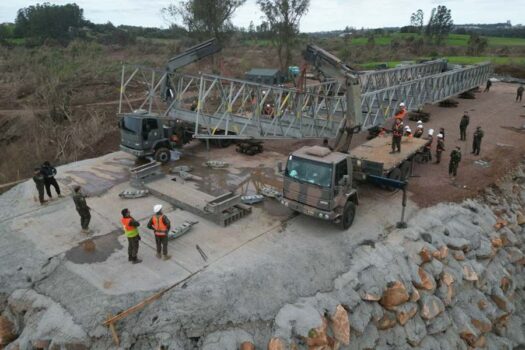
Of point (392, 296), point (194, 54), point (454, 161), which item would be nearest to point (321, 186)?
point (392, 296)

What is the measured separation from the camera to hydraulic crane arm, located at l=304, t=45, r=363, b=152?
13.8 m

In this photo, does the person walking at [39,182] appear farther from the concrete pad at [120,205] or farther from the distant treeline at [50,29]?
the distant treeline at [50,29]

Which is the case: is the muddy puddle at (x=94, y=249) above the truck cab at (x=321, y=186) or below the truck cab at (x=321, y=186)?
below

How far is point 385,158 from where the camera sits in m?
14.4

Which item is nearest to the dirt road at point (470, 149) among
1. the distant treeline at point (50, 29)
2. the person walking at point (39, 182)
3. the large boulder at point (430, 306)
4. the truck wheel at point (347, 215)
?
the truck wheel at point (347, 215)

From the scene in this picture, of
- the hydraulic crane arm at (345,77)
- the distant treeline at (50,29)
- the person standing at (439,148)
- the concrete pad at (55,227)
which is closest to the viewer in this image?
the concrete pad at (55,227)

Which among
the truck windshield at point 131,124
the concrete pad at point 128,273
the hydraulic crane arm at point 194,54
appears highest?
the hydraulic crane arm at point 194,54

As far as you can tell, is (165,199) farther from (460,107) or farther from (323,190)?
(460,107)

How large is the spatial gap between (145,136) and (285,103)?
253 inches

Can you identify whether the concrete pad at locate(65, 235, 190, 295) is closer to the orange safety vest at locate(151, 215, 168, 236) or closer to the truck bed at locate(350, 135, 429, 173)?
the orange safety vest at locate(151, 215, 168, 236)

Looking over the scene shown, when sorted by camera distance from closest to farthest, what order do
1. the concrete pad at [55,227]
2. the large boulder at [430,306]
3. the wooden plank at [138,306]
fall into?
the wooden plank at [138,306]
the large boulder at [430,306]
the concrete pad at [55,227]

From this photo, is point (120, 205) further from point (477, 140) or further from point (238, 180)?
point (477, 140)

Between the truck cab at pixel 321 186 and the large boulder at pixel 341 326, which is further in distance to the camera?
the truck cab at pixel 321 186

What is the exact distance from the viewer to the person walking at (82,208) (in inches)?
446
